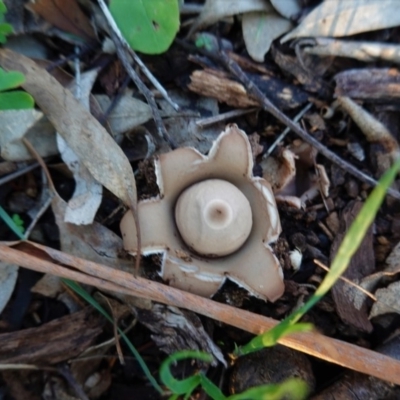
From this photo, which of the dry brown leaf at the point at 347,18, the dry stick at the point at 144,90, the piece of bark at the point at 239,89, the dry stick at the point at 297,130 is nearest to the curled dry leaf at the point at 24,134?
the dry stick at the point at 144,90

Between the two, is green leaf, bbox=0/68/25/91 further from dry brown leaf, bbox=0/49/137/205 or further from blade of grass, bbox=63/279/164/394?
blade of grass, bbox=63/279/164/394

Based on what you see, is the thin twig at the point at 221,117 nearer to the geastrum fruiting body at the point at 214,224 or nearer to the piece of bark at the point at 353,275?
the geastrum fruiting body at the point at 214,224

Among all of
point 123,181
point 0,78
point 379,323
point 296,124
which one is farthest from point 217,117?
point 379,323

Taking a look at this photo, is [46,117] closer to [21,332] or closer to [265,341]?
[21,332]

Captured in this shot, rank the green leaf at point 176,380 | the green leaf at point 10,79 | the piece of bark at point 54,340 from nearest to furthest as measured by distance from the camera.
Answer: the green leaf at point 176,380
the green leaf at point 10,79
the piece of bark at point 54,340

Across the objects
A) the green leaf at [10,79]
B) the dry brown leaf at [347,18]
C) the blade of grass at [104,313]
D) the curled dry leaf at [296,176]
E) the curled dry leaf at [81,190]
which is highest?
the dry brown leaf at [347,18]

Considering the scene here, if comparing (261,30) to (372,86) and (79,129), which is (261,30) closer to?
(372,86)
